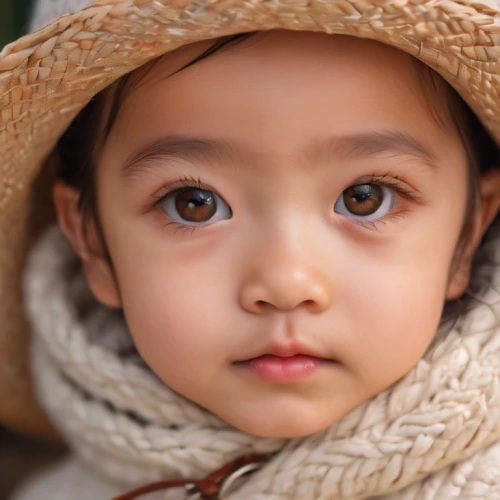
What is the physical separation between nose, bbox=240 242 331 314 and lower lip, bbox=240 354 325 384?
59mm

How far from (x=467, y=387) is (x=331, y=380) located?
146 millimetres

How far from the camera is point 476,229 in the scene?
95 cm

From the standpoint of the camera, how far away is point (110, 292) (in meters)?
1.01

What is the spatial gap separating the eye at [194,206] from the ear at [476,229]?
0.97ft

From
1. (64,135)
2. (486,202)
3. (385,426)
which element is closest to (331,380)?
(385,426)

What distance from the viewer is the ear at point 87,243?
1.01 meters

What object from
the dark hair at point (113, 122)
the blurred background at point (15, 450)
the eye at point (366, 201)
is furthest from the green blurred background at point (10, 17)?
the eye at point (366, 201)

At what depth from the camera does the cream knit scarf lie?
845 mm

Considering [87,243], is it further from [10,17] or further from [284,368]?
[10,17]

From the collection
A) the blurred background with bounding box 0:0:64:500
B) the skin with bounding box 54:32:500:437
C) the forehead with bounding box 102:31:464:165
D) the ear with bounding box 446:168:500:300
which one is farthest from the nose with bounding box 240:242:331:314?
the blurred background with bounding box 0:0:64:500

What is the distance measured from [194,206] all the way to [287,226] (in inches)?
4.8

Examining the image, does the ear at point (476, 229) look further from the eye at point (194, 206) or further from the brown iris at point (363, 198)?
the eye at point (194, 206)

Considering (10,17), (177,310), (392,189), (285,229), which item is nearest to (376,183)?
(392,189)

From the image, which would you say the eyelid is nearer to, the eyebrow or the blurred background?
the eyebrow
